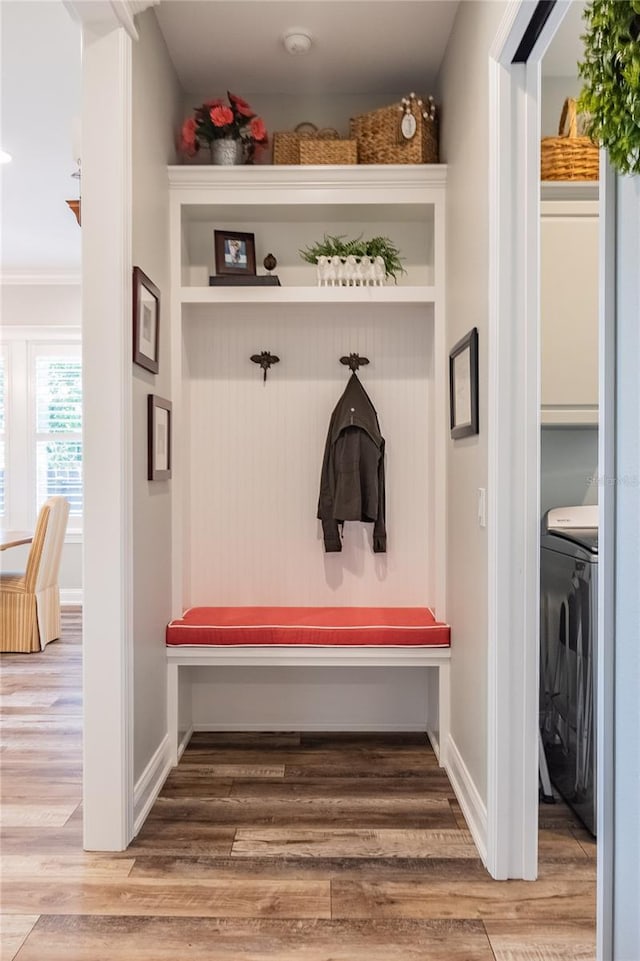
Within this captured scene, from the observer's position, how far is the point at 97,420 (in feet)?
7.07

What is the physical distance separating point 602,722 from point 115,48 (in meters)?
2.32

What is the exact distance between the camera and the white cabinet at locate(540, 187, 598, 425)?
2.46 meters

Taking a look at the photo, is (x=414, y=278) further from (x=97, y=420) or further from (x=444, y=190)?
(x=97, y=420)

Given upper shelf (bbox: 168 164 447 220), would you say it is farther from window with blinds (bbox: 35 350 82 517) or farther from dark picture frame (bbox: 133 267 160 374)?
window with blinds (bbox: 35 350 82 517)

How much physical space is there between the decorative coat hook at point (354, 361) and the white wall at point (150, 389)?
81cm

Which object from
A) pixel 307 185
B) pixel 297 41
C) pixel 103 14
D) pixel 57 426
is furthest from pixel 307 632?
pixel 57 426

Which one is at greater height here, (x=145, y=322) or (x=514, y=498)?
(x=145, y=322)

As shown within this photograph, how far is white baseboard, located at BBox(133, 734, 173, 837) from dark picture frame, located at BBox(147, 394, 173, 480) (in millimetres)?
1059

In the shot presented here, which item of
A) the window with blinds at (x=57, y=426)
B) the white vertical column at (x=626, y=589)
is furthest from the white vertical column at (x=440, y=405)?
the window with blinds at (x=57, y=426)

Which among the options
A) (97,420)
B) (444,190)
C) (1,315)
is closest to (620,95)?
(97,420)

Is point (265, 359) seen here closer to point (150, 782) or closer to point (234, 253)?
point (234, 253)

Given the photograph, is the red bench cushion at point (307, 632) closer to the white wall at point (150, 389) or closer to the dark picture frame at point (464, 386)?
the white wall at point (150, 389)

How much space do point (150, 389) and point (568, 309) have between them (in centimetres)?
157

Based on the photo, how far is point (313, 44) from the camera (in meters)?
2.74
